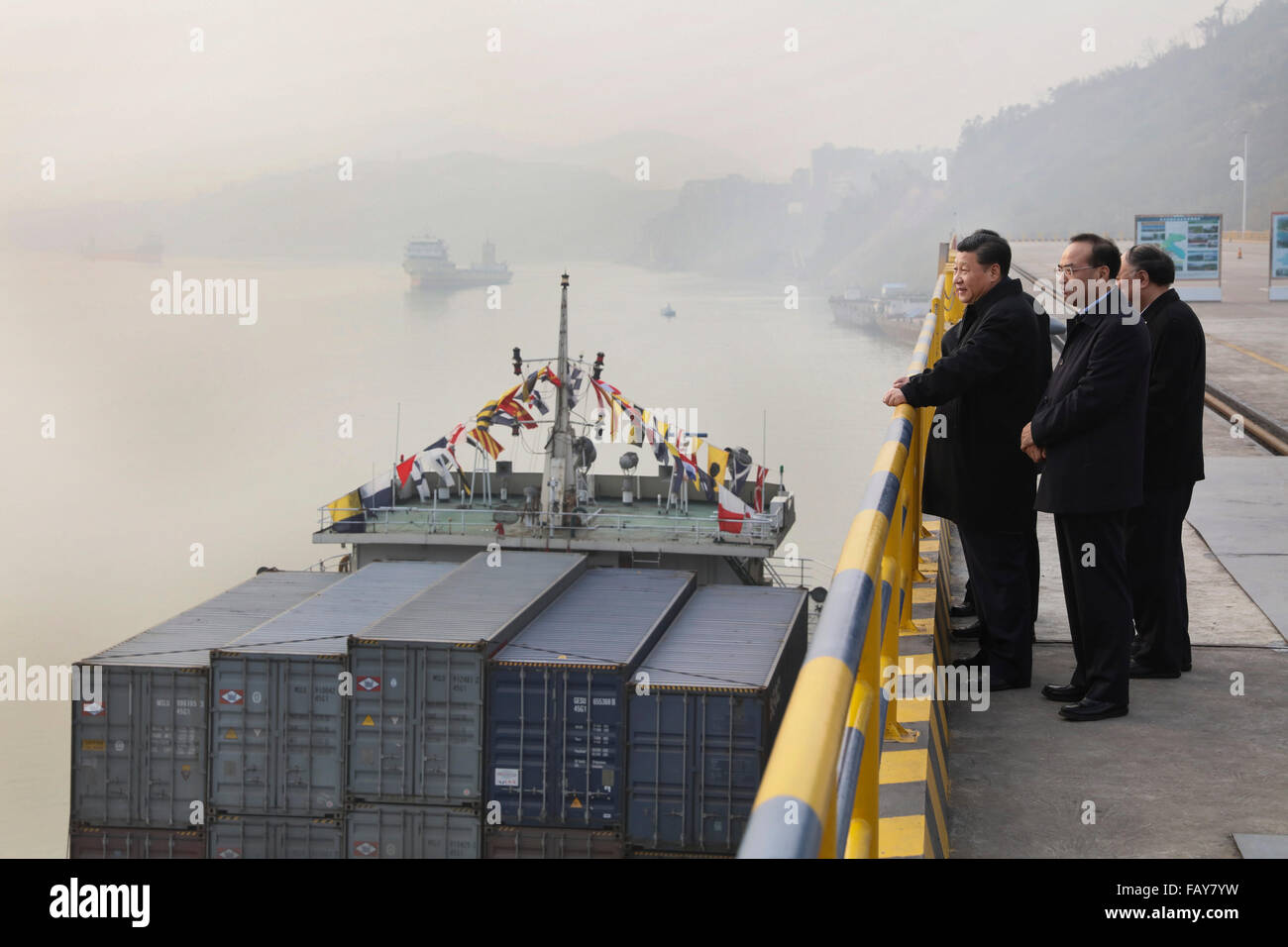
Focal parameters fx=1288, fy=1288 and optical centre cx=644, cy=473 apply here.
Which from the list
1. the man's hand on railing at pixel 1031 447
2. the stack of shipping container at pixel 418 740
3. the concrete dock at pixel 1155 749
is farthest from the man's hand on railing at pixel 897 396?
the stack of shipping container at pixel 418 740

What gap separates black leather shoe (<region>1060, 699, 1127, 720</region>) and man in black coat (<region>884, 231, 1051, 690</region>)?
380 millimetres

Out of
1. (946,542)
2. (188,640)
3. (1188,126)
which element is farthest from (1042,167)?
(946,542)

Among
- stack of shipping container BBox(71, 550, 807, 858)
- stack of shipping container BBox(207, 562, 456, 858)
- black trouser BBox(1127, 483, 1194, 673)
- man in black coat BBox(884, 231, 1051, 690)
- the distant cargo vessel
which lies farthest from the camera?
the distant cargo vessel

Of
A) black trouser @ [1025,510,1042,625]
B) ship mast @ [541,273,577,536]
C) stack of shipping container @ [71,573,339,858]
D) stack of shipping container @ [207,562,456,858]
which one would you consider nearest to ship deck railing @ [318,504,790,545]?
ship mast @ [541,273,577,536]

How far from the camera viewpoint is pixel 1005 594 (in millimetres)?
5059

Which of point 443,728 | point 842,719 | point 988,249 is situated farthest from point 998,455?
point 443,728

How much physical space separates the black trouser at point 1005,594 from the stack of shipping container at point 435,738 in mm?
14067

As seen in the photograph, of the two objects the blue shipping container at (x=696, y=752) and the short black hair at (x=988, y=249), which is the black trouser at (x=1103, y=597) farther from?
the blue shipping container at (x=696, y=752)

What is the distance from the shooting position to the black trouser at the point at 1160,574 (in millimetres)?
5215

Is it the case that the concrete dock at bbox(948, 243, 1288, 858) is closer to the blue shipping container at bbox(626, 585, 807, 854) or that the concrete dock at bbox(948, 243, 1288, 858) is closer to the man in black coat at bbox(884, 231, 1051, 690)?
the man in black coat at bbox(884, 231, 1051, 690)

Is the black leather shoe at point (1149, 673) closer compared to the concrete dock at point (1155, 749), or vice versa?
the concrete dock at point (1155, 749)

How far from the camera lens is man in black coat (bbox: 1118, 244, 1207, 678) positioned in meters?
5.23

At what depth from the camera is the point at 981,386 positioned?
5.02m

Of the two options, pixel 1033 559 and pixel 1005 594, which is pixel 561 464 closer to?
pixel 1033 559
